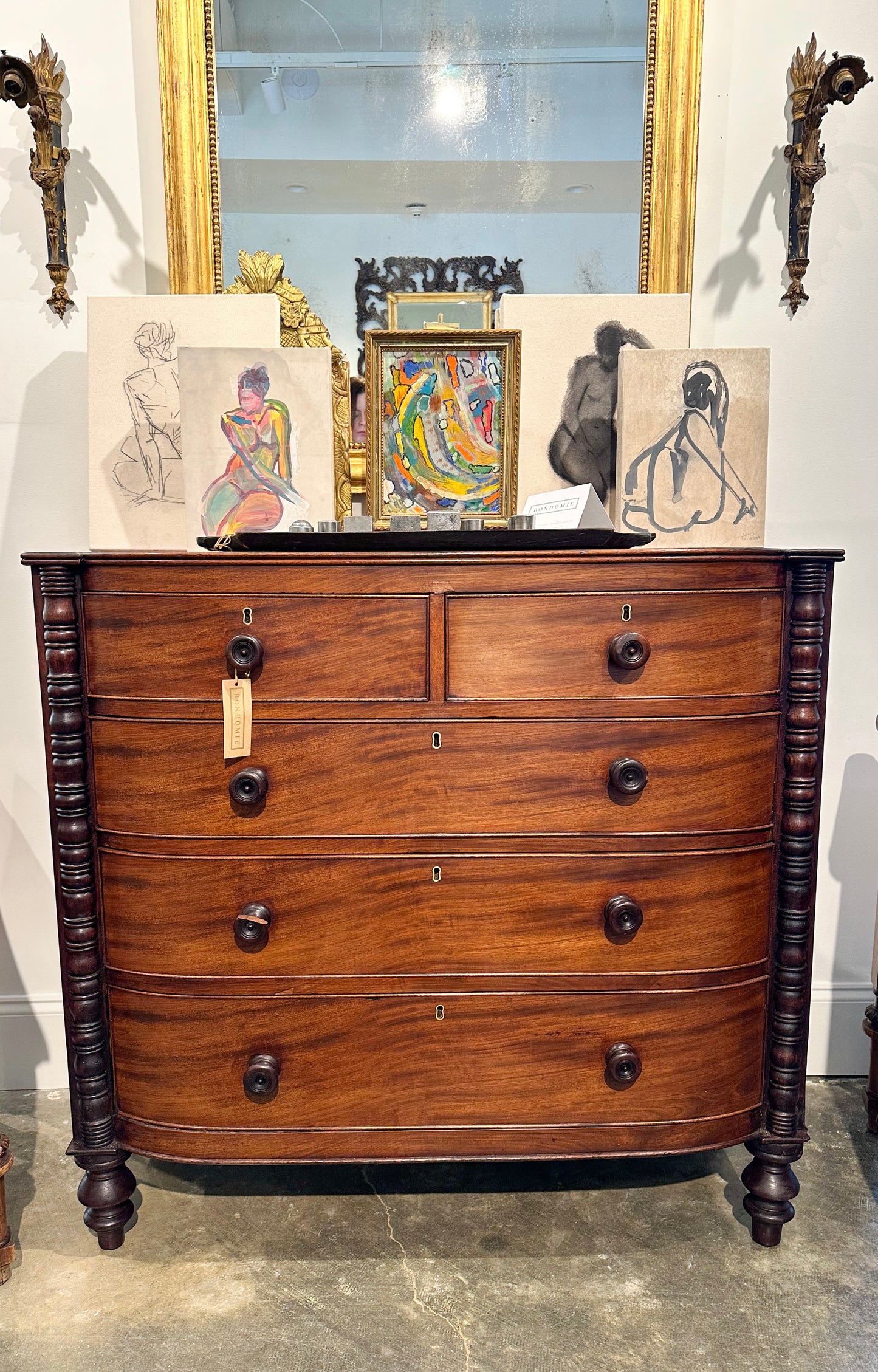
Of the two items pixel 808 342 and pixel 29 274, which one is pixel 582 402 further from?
pixel 29 274

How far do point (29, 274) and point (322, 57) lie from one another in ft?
2.73

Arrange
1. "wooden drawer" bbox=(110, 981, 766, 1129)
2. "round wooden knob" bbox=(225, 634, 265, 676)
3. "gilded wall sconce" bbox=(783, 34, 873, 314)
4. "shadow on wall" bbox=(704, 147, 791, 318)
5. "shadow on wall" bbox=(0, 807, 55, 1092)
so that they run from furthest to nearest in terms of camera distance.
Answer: "shadow on wall" bbox=(0, 807, 55, 1092), "shadow on wall" bbox=(704, 147, 791, 318), "gilded wall sconce" bbox=(783, 34, 873, 314), "wooden drawer" bbox=(110, 981, 766, 1129), "round wooden knob" bbox=(225, 634, 265, 676)

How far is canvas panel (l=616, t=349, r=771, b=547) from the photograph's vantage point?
1.81 meters

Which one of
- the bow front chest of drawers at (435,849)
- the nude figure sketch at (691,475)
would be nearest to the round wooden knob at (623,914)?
the bow front chest of drawers at (435,849)

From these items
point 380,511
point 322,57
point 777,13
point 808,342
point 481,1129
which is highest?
point 777,13

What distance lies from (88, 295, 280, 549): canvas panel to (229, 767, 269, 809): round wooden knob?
0.73m

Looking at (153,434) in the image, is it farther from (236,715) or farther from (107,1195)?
(107,1195)

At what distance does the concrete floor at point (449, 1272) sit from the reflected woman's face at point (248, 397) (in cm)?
170

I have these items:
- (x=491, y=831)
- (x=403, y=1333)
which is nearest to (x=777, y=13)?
(x=491, y=831)

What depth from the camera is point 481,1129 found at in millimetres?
1489

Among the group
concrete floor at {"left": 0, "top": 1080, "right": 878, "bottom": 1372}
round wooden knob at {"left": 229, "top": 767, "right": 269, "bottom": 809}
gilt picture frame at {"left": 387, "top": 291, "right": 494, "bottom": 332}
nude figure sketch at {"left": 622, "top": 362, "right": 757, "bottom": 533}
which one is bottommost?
concrete floor at {"left": 0, "top": 1080, "right": 878, "bottom": 1372}

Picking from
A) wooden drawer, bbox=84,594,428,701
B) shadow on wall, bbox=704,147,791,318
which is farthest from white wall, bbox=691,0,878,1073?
wooden drawer, bbox=84,594,428,701

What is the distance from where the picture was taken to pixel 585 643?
4.54 feet

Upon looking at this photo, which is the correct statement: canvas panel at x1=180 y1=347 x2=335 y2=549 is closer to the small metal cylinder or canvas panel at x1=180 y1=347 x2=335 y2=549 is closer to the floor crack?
the small metal cylinder
